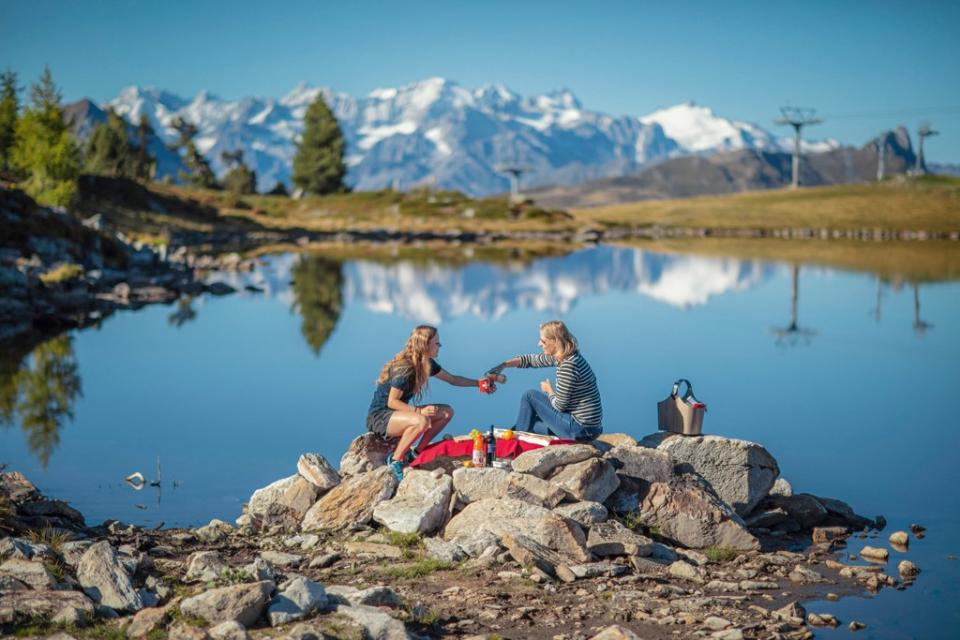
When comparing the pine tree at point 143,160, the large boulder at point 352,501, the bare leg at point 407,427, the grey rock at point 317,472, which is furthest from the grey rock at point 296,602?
the pine tree at point 143,160

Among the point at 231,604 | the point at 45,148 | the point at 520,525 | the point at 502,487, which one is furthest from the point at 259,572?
the point at 45,148

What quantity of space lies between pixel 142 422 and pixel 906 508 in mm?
15070

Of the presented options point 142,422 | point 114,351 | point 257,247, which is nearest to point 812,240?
point 257,247

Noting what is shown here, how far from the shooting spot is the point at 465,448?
14078mm

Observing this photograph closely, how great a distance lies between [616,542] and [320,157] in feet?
417

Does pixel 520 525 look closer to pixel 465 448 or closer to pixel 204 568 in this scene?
pixel 465 448

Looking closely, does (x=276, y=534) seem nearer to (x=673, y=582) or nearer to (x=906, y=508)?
(x=673, y=582)

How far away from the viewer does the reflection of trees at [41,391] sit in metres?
20.0

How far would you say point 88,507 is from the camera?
14789mm

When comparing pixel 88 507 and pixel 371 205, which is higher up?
pixel 371 205

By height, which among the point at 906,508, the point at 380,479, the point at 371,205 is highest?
the point at 371,205

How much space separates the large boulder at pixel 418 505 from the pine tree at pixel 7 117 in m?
73.0

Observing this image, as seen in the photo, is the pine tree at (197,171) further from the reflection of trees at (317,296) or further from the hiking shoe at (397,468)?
the hiking shoe at (397,468)

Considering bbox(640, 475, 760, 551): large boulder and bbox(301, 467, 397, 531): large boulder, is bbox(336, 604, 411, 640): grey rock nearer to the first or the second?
bbox(301, 467, 397, 531): large boulder
